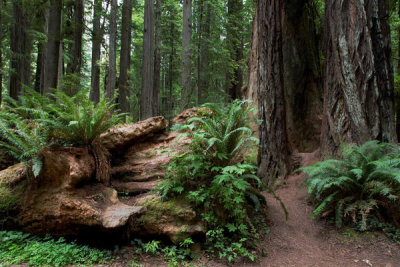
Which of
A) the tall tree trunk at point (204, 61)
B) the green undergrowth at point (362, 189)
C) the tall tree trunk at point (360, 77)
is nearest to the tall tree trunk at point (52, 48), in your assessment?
the tall tree trunk at point (204, 61)

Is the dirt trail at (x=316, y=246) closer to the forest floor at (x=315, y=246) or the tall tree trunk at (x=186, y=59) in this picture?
the forest floor at (x=315, y=246)

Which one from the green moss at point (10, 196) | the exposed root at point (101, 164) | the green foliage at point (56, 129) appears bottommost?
the green moss at point (10, 196)

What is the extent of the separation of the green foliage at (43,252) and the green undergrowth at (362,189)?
342 cm

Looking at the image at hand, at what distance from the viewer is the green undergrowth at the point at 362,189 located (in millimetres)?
3623

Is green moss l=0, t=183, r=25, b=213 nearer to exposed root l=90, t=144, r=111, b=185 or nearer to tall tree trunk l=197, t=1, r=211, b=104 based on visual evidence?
exposed root l=90, t=144, r=111, b=185

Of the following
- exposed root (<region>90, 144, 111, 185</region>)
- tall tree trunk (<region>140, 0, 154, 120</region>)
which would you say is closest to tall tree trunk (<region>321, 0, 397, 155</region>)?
exposed root (<region>90, 144, 111, 185</region>)

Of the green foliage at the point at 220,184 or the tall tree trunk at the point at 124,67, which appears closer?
the green foliage at the point at 220,184

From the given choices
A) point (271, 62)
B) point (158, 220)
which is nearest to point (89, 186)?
point (158, 220)

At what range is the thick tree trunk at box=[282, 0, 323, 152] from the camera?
6434 millimetres

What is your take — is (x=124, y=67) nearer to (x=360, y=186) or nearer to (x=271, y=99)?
(x=271, y=99)

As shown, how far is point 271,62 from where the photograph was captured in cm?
563

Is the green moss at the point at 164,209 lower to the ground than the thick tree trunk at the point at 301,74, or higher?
lower

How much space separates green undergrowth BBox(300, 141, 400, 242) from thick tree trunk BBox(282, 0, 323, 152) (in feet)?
7.55

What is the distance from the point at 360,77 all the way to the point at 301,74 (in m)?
2.08
